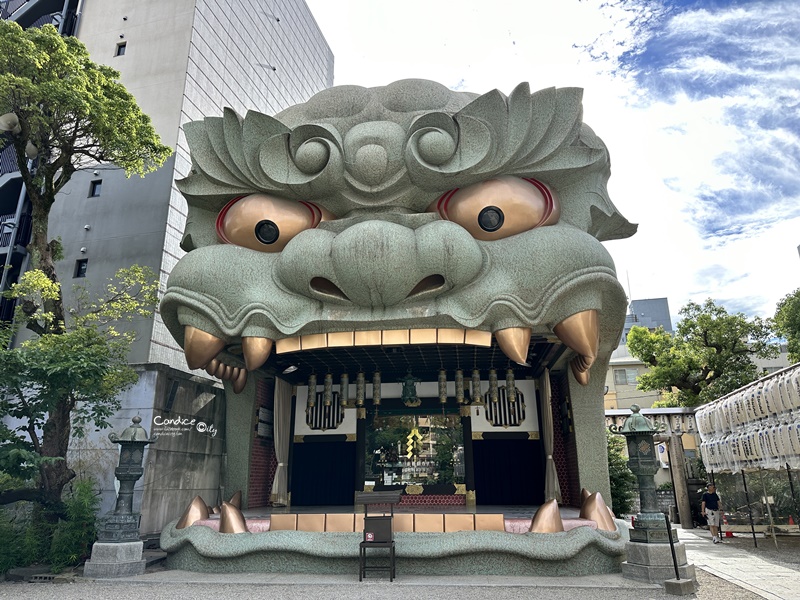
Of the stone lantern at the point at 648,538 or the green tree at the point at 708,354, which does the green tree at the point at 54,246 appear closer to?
the stone lantern at the point at 648,538

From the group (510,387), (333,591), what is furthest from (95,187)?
(333,591)

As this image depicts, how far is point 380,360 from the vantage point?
1239 centimetres

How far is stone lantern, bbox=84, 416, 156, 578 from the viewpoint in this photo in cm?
880

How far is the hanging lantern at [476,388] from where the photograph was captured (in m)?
12.5

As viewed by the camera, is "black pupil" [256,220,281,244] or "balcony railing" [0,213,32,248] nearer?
"black pupil" [256,220,281,244]

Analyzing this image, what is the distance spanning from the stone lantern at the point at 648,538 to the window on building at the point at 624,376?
3484cm

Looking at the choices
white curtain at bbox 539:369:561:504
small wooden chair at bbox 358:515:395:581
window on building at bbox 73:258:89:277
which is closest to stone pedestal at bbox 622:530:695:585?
small wooden chair at bbox 358:515:395:581

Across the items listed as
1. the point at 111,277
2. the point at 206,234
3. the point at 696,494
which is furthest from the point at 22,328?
the point at 696,494

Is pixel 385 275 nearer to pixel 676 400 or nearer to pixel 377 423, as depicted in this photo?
pixel 377 423

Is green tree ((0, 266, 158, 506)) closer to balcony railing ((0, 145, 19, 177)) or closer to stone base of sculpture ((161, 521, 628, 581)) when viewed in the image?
stone base of sculpture ((161, 521, 628, 581))

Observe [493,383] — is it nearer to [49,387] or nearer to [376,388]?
[376,388]

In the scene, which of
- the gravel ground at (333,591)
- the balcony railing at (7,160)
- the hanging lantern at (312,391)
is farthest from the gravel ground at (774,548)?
the balcony railing at (7,160)

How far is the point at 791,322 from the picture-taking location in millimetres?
23172

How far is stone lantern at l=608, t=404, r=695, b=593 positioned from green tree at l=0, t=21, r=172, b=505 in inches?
366
